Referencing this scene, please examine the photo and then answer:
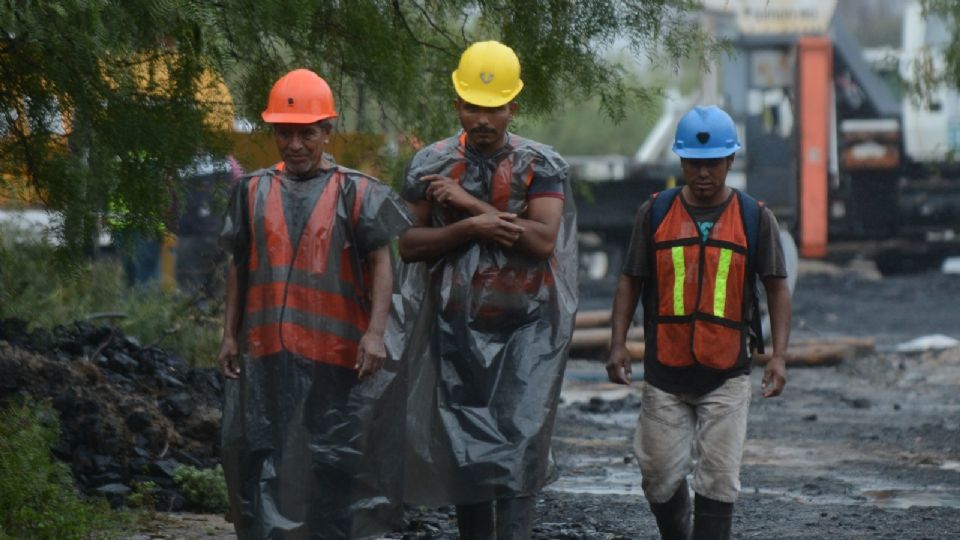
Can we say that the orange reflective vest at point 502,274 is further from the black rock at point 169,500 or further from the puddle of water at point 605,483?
the puddle of water at point 605,483

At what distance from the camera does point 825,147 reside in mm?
24500

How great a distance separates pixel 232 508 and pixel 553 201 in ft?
4.77

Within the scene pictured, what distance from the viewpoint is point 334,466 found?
6.07 meters

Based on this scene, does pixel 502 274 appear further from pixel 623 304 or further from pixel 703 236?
pixel 703 236

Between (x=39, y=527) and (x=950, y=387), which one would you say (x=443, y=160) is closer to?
(x=39, y=527)

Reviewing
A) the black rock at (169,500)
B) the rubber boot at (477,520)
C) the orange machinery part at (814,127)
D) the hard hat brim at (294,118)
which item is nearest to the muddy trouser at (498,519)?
the rubber boot at (477,520)

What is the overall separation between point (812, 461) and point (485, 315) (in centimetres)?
440

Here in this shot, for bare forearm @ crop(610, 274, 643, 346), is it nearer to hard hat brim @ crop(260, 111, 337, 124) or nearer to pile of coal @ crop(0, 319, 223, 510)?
hard hat brim @ crop(260, 111, 337, 124)

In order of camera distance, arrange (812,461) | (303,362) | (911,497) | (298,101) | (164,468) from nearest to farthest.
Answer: (303,362)
(298,101)
(164,468)
(911,497)
(812,461)

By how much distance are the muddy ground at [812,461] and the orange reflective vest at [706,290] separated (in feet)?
4.50

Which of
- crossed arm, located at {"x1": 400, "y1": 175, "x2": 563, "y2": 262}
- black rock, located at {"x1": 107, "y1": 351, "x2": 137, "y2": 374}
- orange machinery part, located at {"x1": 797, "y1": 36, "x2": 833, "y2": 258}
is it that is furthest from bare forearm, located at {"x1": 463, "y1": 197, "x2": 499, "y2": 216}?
orange machinery part, located at {"x1": 797, "y1": 36, "x2": 833, "y2": 258}

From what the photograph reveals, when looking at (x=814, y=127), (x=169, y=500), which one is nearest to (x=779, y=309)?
(x=169, y=500)

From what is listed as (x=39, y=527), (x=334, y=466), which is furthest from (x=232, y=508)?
(x=39, y=527)

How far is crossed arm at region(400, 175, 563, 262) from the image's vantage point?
626cm
